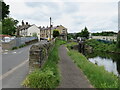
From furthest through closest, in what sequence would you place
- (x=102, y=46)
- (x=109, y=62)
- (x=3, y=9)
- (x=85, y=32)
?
1. (x=85, y=32)
2. (x=102, y=46)
3. (x=3, y=9)
4. (x=109, y=62)

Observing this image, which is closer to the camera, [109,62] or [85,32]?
[109,62]

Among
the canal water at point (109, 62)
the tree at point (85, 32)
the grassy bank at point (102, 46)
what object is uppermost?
the tree at point (85, 32)

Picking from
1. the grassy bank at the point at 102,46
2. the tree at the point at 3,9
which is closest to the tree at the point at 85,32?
the grassy bank at the point at 102,46

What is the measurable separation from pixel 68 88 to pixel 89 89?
0.92 meters

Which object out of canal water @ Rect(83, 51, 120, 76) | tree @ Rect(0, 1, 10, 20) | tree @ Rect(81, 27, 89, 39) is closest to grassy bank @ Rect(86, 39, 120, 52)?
tree @ Rect(81, 27, 89, 39)

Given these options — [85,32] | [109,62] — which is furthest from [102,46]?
[109,62]

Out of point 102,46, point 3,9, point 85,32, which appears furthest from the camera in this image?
point 85,32

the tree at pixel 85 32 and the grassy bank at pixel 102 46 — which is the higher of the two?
the tree at pixel 85 32

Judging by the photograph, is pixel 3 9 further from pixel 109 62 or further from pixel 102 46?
pixel 102 46

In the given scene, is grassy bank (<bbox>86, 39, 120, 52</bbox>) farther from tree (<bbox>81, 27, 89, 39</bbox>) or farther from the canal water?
the canal water

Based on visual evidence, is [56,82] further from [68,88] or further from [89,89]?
[89,89]

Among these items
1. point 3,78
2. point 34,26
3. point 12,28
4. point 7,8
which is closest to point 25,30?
point 34,26

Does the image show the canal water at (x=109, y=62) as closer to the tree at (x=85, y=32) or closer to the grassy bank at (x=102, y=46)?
the grassy bank at (x=102, y=46)

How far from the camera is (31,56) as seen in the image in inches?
378
